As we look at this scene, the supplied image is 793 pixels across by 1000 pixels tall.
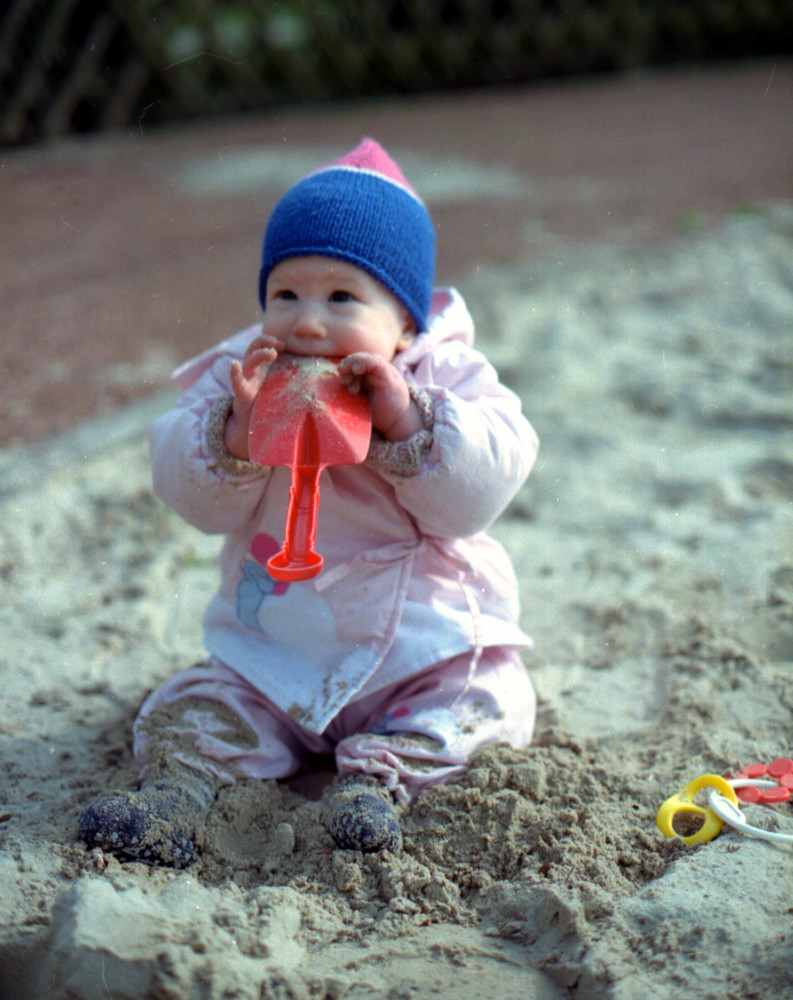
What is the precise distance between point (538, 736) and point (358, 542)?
0.43 m

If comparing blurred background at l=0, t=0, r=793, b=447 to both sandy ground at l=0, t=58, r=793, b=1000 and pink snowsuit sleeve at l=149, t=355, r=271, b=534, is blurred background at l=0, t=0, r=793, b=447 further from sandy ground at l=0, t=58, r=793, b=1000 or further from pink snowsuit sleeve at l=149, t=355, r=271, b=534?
pink snowsuit sleeve at l=149, t=355, r=271, b=534

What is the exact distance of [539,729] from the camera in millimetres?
1824

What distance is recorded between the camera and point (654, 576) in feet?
7.48

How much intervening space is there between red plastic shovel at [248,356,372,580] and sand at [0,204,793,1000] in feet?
1.37

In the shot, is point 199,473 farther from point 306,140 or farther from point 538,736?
point 306,140

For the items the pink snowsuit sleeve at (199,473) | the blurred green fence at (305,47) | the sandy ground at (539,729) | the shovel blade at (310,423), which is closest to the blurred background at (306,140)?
the blurred green fence at (305,47)

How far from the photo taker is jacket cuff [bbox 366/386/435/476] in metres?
1.58

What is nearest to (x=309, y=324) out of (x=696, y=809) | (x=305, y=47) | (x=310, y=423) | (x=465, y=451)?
(x=310, y=423)

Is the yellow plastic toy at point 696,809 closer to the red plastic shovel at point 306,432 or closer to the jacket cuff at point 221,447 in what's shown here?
the red plastic shovel at point 306,432

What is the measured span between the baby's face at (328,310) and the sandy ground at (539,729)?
63 cm

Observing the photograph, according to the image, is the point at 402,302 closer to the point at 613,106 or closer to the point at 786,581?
the point at 786,581

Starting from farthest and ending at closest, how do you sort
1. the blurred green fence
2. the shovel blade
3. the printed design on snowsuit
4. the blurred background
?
the blurred green fence
the blurred background
the printed design on snowsuit
the shovel blade

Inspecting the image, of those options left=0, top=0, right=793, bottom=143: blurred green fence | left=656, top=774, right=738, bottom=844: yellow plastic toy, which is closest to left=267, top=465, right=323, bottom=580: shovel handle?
left=656, top=774, right=738, bottom=844: yellow plastic toy

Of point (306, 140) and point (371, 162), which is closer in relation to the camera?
point (371, 162)
